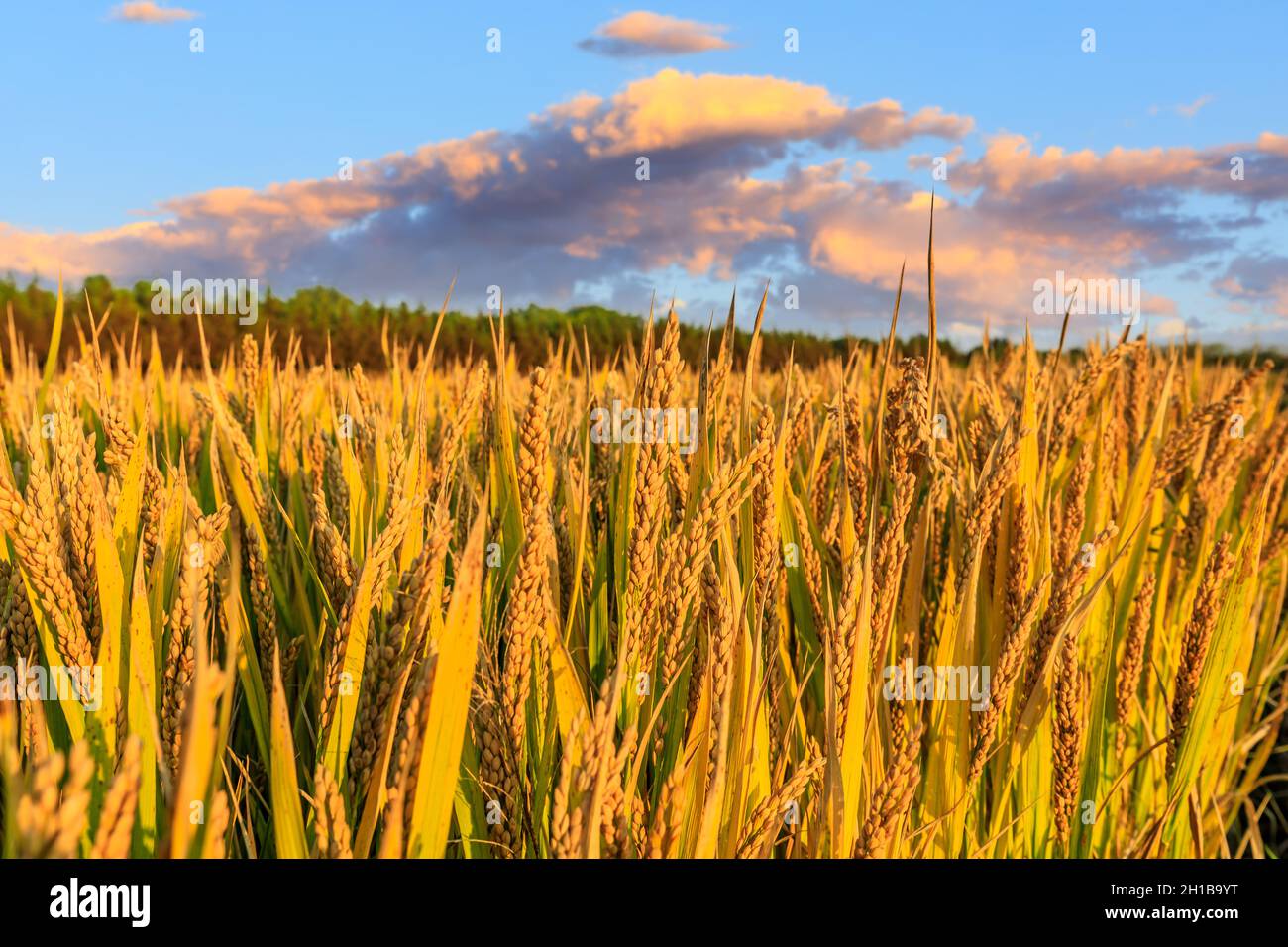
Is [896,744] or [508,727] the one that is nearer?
[508,727]

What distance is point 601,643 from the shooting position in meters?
1.39

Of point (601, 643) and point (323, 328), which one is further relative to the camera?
point (323, 328)

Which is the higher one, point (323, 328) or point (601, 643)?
point (323, 328)

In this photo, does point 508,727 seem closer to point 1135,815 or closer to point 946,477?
point 946,477

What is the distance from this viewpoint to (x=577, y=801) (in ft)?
2.72

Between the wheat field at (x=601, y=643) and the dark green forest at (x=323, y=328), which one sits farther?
the dark green forest at (x=323, y=328)

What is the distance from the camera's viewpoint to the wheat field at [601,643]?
0.86 metres

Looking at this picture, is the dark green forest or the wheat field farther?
the dark green forest

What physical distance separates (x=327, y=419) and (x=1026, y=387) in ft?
7.26

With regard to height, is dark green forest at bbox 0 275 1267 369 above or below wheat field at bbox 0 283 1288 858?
above

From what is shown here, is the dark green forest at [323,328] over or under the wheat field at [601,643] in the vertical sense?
over

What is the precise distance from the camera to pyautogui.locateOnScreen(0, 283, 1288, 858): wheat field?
2.83 feet
